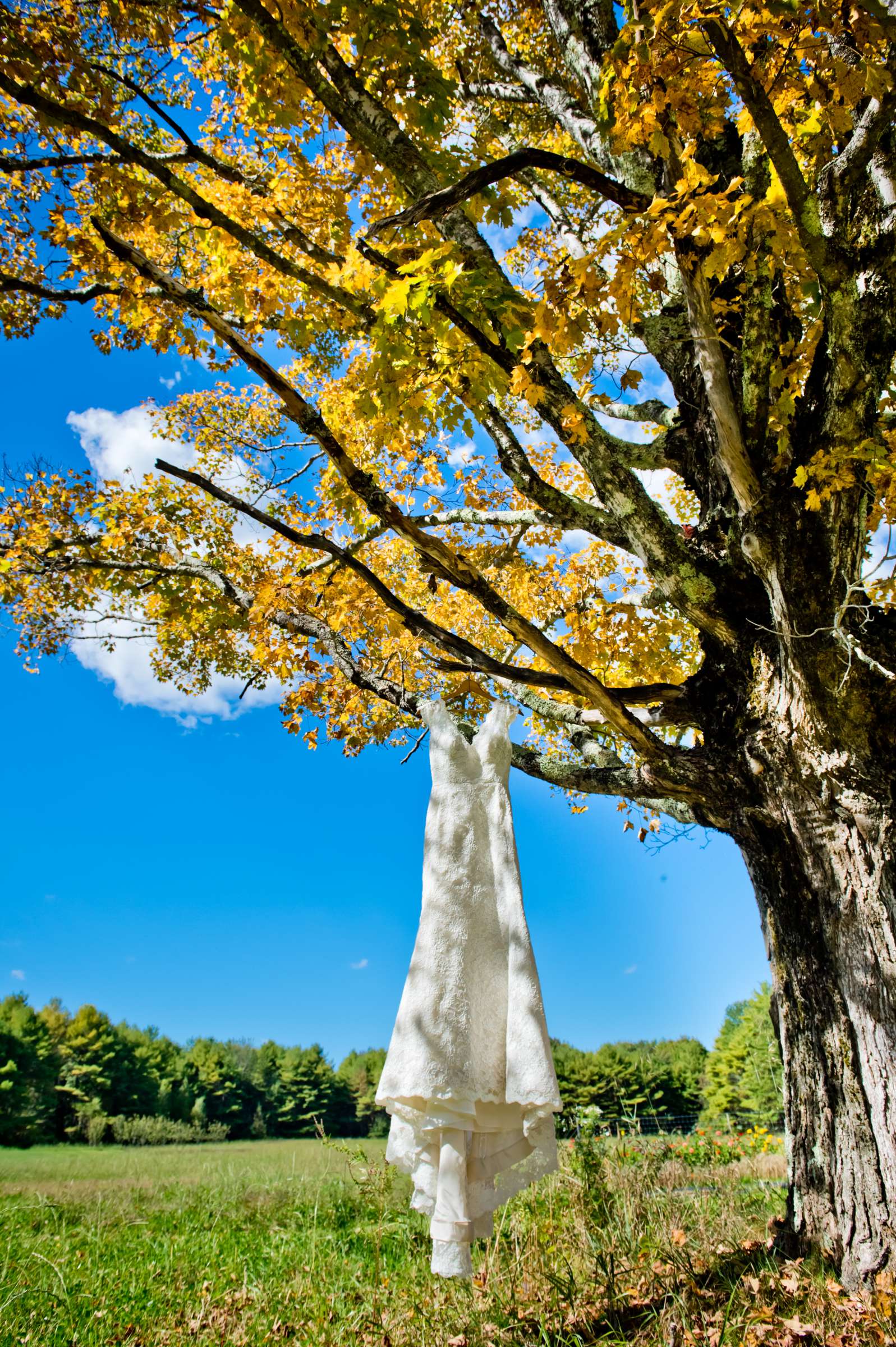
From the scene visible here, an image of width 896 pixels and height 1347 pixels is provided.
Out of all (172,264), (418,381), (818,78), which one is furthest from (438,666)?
(172,264)

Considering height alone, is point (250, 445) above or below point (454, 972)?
above

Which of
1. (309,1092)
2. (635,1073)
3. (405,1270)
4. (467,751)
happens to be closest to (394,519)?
(467,751)

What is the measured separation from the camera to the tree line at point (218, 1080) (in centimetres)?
1617

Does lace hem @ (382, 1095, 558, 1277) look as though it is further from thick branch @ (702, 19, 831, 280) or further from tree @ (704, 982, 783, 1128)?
tree @ (704, 982, 783, 1128)

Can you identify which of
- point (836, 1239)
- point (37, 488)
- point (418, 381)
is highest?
point (37, 488)

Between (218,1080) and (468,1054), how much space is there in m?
25.7

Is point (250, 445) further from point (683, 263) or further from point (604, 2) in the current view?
point (683, 263)

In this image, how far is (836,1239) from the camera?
3.34m

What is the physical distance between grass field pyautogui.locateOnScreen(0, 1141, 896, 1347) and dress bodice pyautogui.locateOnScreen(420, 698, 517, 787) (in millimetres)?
2285

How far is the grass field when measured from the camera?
124 inches

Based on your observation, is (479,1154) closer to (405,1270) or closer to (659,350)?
(405,1270)

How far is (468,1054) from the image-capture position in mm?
2531

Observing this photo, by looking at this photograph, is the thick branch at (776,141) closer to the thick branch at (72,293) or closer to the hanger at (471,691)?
the hanger at (471,691)

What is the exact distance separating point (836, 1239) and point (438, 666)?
11.2ft
